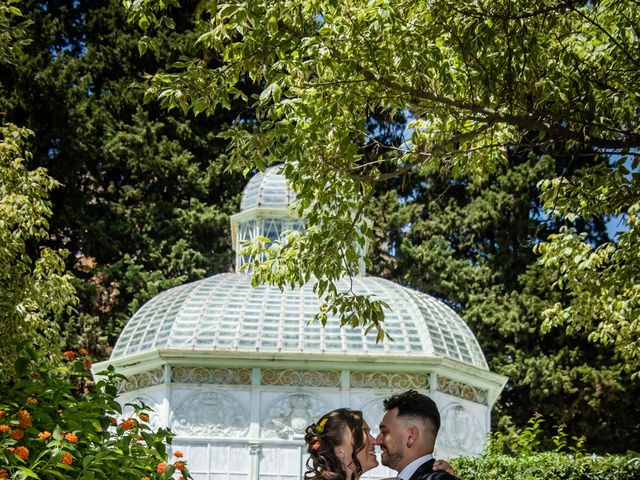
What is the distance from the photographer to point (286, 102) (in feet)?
25.1

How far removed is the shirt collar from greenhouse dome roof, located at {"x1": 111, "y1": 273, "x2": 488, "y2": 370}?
10372mm

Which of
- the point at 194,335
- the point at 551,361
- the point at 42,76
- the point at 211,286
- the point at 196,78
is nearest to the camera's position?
the point at 196,78

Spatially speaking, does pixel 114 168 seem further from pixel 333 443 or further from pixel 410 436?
pixel 410 436

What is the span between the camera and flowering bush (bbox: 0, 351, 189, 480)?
224 inches

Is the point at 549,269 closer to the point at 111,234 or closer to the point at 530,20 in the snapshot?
the point at 111,234

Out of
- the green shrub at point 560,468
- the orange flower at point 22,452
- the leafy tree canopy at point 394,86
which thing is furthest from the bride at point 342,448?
the green shrub at point 560,468

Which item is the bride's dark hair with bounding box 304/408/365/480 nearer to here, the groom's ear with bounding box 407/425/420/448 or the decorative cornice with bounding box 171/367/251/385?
the groom's ear with bounding box 407/425/420/448

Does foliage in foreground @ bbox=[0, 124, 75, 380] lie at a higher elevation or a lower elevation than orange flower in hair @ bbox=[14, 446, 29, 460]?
higher

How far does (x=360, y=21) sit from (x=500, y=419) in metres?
16.1

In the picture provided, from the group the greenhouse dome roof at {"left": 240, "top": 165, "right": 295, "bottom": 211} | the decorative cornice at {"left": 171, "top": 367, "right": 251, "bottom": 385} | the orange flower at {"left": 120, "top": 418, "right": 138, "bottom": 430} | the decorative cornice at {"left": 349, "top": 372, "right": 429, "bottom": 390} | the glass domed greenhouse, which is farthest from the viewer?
the greenhouse dome roof at {"left": 240, "top": 165, "right": 295, "bottom": 211}

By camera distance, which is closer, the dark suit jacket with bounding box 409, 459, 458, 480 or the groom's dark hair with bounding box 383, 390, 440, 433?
the dark suit jacket with bounding box 409, 459, 458, 480

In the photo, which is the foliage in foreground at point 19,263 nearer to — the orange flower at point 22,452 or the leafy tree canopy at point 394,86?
the leafy tree canopy at point 394,86

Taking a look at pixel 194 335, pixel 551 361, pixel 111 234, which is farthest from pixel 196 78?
pixel 111 234

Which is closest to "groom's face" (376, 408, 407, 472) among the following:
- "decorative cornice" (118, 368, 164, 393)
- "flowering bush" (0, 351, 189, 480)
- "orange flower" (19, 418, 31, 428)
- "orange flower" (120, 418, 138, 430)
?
"flowering bush" (0, 351, 189, 480)
